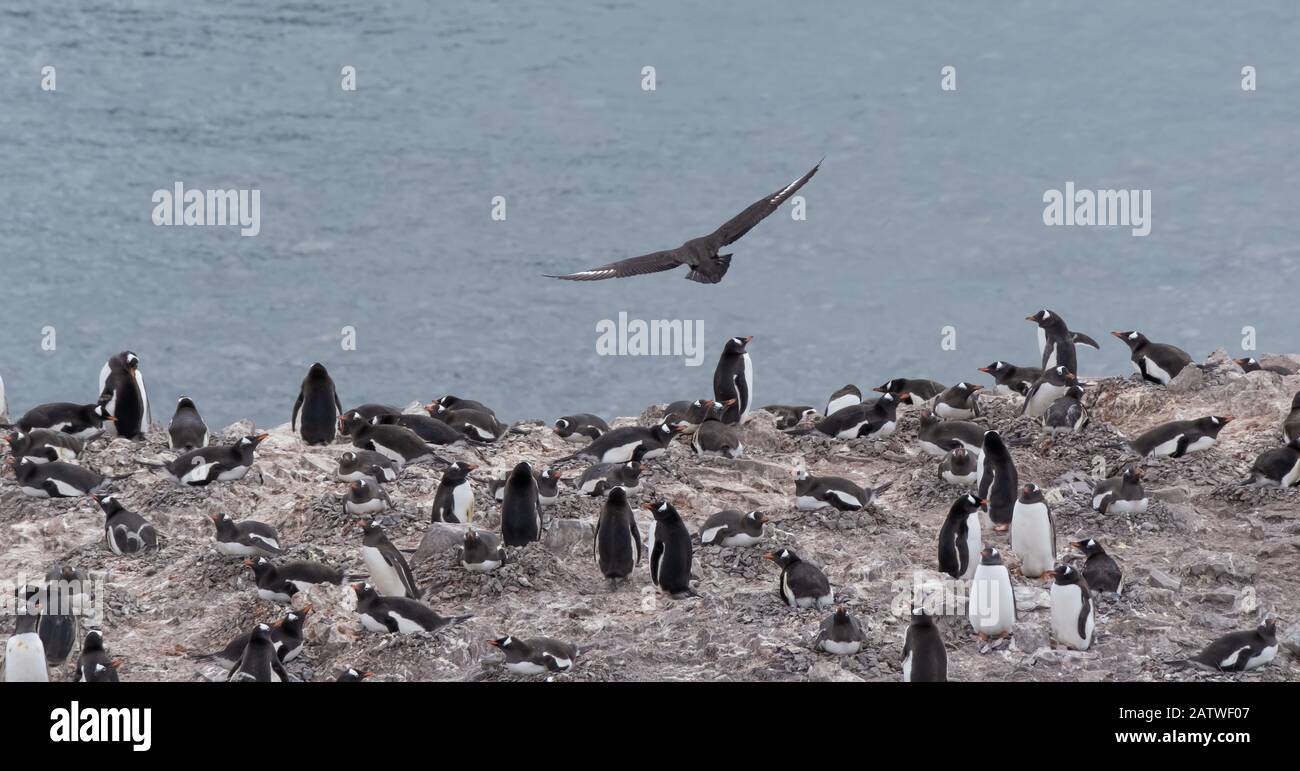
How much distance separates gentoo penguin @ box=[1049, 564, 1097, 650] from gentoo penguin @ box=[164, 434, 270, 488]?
4.37 metres

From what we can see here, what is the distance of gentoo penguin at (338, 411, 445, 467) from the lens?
929 cm

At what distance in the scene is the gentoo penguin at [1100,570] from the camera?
24.4 feet

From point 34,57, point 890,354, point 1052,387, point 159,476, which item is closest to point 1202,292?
point 890,354

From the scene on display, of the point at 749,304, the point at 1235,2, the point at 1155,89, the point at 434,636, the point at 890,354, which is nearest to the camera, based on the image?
the point at 434,636

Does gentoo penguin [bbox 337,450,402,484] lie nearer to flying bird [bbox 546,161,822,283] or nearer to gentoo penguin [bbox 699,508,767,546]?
flying bird [bbox 546,161,822,283]

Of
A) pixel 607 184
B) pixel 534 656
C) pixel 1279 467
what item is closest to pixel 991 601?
pixel 534 656

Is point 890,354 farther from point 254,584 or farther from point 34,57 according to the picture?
point 34,57

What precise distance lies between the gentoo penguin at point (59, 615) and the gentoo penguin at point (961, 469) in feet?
14.4

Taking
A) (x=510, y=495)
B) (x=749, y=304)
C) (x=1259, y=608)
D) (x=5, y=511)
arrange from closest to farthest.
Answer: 1. (x=1259, y=608)
2. (x=510, y=495)
3. (x=5, y=511)
4. (x=749, y=304)

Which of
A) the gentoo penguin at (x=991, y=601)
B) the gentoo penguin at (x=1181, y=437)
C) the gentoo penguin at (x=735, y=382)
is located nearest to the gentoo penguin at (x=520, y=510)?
the gentoo penguin at (x=991, y=601)

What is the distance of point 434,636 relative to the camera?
23.0 feet

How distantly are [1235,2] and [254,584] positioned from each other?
2312cm

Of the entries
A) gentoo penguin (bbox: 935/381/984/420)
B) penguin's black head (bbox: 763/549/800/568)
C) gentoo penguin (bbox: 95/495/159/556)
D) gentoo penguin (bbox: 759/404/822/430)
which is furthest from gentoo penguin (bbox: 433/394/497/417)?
penguin's black head (bbox: 763/549/800/568)

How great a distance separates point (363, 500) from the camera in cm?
838
